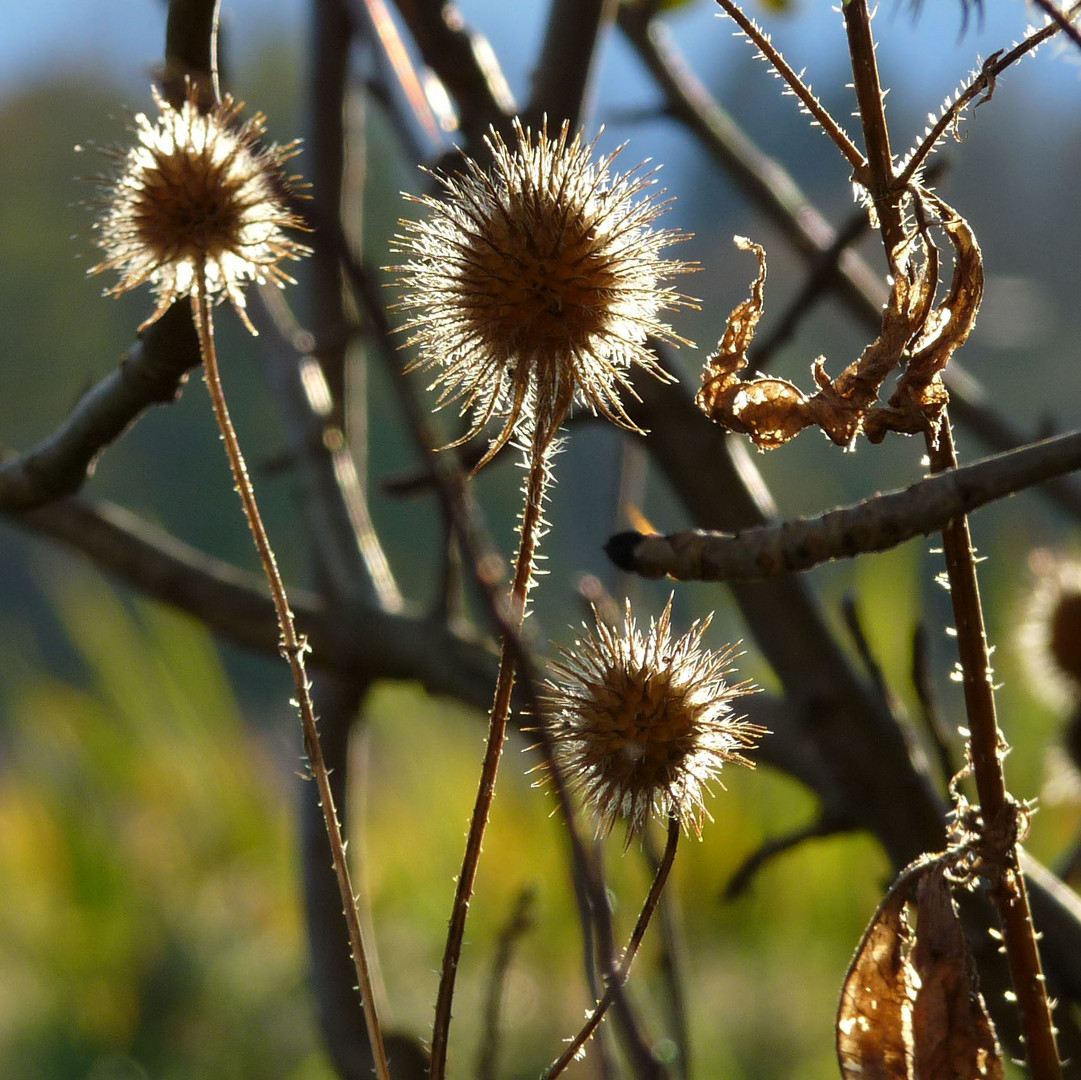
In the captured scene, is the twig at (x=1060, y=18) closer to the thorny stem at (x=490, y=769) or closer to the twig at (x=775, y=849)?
the thorny stem at (x=490, y=769)

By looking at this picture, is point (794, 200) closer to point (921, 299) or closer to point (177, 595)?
point (177, 595)

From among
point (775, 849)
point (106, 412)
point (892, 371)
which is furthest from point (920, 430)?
point (775, 849)

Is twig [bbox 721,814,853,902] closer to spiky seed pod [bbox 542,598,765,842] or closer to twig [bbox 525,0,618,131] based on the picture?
spiky seed pod [bbox 542,598,765,842]

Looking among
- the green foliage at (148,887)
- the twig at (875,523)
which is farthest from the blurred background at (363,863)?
the twig at (875,523)

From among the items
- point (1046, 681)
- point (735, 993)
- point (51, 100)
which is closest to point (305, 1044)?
point (735, 993)

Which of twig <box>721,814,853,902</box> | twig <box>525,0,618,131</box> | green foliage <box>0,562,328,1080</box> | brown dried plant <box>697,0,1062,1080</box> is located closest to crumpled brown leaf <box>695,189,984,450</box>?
brown dried plant <box>697,0,1062,1080</box>

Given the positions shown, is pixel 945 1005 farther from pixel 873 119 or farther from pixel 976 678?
pixel 873 119
